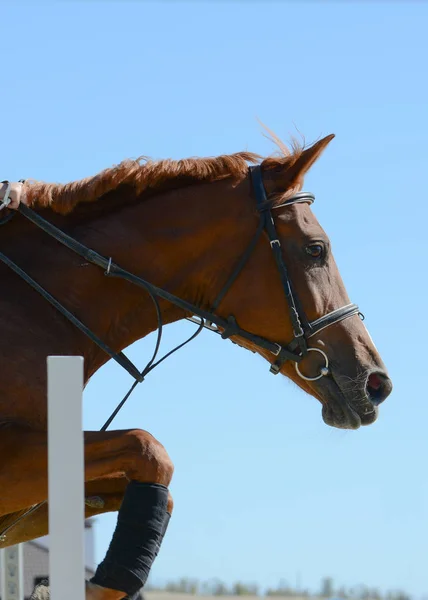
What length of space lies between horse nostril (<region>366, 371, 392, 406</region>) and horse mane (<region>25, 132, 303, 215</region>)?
1388 millimetres

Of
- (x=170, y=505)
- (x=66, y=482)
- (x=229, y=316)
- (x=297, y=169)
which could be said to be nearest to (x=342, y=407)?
(x=229, y=316)

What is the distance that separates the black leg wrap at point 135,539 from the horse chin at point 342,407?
123 cm

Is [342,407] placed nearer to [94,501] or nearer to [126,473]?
[126,473]

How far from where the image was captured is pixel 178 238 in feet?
21.1

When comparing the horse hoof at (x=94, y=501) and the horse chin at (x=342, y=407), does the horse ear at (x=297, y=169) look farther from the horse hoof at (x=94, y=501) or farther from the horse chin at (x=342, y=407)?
the horse hoof at (x=94, y=501)

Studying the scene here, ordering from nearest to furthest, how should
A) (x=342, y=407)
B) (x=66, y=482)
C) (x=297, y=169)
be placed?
(x=66, y=482), (x=342, y=407), (x=297, y=169)

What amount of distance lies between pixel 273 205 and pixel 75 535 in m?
3.33

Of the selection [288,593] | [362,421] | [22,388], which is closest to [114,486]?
[22,388]

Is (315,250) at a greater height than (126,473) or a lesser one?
greater

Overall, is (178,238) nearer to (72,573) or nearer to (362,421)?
(362,421)

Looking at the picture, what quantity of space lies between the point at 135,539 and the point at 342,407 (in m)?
1.53

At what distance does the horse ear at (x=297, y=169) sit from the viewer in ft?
21.9

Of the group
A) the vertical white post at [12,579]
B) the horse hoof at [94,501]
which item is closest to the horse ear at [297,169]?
the horse hoof at [94,501]

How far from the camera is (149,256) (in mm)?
6418
